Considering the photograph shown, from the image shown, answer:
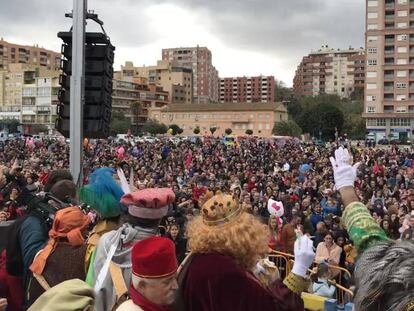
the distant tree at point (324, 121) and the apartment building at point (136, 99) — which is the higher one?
the apartment building at point (136, 99)

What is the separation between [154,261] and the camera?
2.59 m

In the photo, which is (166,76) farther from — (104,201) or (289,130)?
(104,201)

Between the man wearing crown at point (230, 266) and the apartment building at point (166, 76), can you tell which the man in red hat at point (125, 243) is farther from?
the apartment building at point (166, 76)

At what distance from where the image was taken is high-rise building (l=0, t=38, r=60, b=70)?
525ft

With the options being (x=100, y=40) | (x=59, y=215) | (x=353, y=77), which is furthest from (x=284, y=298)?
(x=353, y=77)

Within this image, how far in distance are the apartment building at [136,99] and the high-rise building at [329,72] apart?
2500 inches

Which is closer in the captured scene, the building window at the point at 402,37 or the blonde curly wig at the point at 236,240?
the blonde curly wig at the point at 236,240

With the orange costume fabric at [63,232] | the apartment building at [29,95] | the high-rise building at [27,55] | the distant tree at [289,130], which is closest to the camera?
the orange costume fabric at [63,232]

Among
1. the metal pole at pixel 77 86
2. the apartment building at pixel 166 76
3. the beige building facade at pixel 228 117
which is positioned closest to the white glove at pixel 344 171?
the metal pole at pixel 77 86

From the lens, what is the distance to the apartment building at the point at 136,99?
12650 cm

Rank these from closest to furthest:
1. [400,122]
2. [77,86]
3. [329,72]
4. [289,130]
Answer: [77,86]
[400,122]
[289,130]
[329,72]

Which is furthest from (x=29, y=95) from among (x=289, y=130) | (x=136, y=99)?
(x=289, y=130)

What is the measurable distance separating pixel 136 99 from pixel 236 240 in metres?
134

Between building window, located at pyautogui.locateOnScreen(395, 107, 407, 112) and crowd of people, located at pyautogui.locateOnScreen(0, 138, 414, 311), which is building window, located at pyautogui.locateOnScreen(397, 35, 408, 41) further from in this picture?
crowd of people, located at pyautogui.locateOnScreen(0, 138, 414, 311)
